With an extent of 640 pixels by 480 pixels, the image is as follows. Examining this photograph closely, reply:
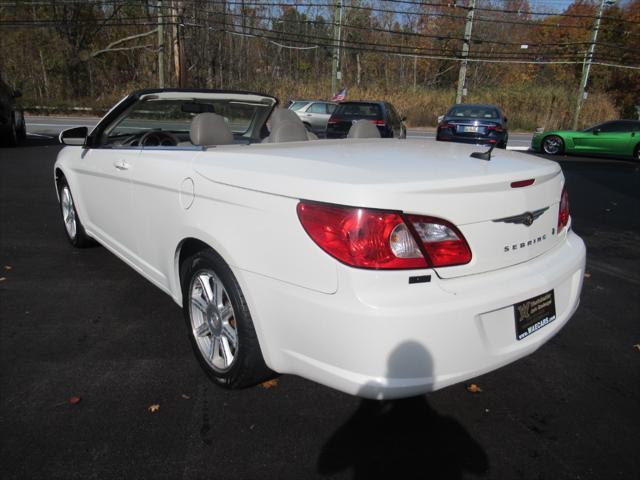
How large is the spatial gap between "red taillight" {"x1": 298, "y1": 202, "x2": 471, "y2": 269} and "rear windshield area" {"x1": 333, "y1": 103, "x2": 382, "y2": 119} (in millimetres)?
11721

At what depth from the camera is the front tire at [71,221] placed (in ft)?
14.8

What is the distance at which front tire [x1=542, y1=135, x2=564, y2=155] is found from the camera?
51.0 ft

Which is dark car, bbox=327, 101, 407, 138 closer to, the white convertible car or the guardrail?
the white convertible car

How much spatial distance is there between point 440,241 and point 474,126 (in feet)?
44.7

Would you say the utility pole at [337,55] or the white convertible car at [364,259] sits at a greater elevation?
the utility pole at [337,55]

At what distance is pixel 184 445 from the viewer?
7.05 ft

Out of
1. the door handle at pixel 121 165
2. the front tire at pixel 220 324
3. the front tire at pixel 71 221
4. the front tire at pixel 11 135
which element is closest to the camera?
the front tire at pixel 220 324

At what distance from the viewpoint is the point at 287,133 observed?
10.7ft

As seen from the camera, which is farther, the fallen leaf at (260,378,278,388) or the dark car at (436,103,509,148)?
the dark car at (436,103,509,148)

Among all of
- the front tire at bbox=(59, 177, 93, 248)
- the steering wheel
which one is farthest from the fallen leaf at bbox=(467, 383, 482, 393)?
the front tire at bbox=(59, 177, 93, 248)

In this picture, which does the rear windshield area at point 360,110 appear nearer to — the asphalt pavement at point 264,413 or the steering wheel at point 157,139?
the steering wheel at point 157,139

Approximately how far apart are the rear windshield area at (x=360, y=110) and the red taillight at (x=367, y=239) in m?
11.8

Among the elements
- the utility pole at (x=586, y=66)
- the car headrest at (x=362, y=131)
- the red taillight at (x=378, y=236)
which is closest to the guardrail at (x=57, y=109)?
the car headrest at (x=362, y=131)

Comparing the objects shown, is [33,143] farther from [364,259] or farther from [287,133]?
[364,259]
